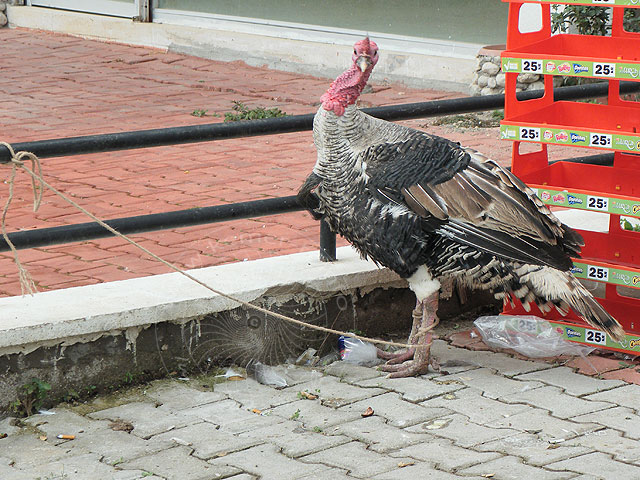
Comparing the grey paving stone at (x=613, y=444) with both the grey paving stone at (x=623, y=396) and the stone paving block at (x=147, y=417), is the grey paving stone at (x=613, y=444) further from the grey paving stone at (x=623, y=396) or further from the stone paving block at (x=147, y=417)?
the stone paving block at (x=147, y=417)

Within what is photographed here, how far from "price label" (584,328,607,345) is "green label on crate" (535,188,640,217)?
0.57 metres

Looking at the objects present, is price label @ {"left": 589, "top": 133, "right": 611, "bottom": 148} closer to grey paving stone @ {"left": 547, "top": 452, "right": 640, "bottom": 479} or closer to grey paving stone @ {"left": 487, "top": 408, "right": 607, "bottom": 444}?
grey paving stone @ {"left": 487, "top": 408, "right": 607, "bottom": 444}

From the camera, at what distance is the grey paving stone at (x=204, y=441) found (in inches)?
147

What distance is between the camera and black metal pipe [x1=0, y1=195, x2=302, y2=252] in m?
4.14

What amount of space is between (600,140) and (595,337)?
0.92 metres

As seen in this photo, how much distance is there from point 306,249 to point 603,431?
2750 millimetres

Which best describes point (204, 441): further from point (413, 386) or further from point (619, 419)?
point (619, 419)

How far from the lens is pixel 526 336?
4844mm

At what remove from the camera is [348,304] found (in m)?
4.85

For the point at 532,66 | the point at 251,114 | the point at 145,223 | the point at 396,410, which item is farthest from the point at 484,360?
the point at 251,114

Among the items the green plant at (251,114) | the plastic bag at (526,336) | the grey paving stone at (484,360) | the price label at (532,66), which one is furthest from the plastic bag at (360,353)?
the green plant at (251,114)

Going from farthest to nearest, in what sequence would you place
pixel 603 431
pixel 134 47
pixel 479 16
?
pixel 134 47, pixel 479 16, pixel 603 431

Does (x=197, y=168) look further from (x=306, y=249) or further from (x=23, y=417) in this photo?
(x=23, y=417)

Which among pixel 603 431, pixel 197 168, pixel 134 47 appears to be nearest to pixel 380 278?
pixel 603 431
